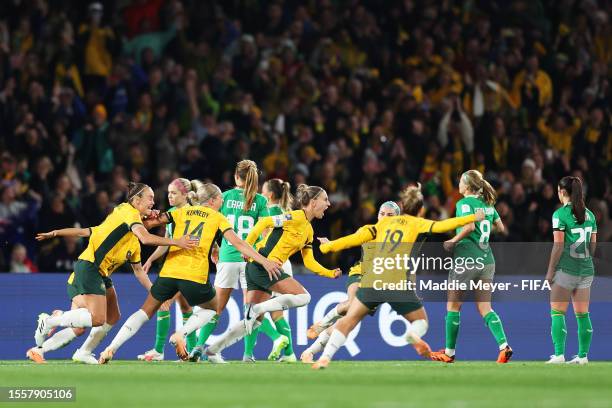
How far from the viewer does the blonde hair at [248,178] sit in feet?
53.1

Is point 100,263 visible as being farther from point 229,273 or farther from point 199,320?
point 229,273

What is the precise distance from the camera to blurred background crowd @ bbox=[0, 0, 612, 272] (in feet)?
66.7

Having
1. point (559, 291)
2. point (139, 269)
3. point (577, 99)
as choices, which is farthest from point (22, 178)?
point (577, 99)

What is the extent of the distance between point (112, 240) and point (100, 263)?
0.92 feet

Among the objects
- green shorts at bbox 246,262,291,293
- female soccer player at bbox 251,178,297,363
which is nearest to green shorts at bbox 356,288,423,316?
green shorts at bbox 246,262,291,293

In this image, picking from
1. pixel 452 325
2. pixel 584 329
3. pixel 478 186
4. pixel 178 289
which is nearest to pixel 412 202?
pixel 478 186

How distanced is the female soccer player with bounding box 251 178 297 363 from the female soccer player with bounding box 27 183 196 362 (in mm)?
1824

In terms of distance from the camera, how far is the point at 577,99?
2452cm

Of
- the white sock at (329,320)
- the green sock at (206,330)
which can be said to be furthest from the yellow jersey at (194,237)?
the white sock at (329,320)

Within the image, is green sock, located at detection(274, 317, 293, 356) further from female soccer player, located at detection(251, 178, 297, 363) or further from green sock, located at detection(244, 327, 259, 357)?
green sock, located at detection(244, 327, 259, 357)

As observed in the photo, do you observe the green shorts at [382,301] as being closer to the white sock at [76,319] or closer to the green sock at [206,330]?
the green sock at [206,330]

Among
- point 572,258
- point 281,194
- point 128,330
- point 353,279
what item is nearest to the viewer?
point 128,330

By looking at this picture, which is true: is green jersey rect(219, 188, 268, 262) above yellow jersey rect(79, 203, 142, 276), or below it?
above

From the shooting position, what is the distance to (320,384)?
11883 millimetres
